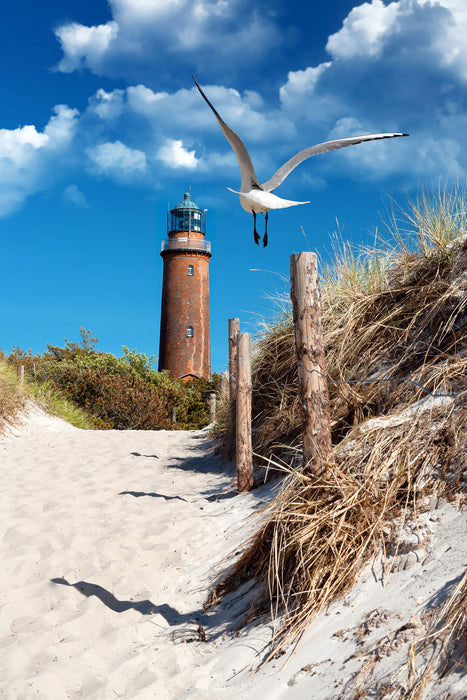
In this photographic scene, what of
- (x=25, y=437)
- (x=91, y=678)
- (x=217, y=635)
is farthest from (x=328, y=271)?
(x=25, y=437)

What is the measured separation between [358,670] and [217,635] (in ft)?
3.56

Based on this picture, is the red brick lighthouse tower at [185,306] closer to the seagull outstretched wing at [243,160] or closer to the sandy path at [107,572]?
the sandy path at [107,572]

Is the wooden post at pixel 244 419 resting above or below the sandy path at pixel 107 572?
above

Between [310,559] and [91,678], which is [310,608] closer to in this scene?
[310,559]

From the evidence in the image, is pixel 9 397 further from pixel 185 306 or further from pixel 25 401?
pixel 185 306

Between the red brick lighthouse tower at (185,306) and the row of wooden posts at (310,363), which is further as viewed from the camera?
the red brick lighthouse tower at (185,306)

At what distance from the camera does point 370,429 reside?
3668 mm

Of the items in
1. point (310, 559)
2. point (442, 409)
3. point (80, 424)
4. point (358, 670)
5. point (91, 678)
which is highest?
point (80, 424)

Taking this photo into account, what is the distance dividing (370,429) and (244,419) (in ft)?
7.53

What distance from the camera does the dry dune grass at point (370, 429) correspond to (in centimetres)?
279

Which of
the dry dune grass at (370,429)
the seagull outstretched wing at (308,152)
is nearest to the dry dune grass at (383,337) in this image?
the dry dune grass at (370,429)

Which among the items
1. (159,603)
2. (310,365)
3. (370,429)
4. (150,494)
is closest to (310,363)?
(310,365)

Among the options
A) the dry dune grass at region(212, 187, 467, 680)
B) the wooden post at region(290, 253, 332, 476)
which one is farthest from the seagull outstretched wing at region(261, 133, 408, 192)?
the dry dune grass at region(212, 187, 467, 680)

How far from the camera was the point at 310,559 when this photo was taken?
276 centimetres
